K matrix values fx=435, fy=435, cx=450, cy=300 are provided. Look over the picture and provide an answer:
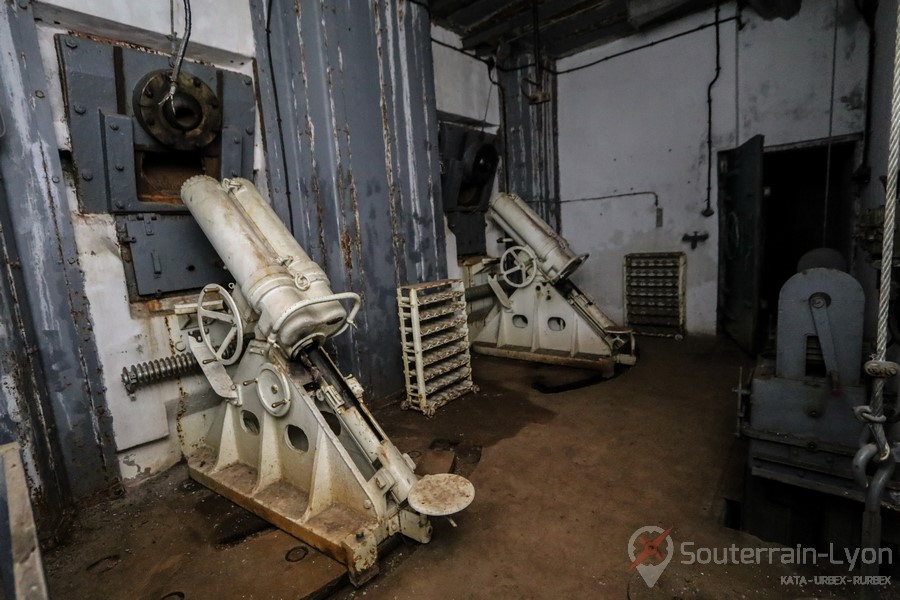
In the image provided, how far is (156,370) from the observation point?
245 centimetres

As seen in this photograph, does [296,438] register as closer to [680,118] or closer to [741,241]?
[741,241]

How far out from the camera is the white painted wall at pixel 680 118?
4012 millimetres

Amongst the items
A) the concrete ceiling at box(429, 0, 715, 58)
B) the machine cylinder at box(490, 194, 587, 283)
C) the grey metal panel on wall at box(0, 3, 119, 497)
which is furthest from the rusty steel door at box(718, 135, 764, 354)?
the grey metal panel on wall at box(0, 3, 119, 497)

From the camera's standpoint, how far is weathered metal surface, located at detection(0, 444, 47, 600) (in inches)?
32.2

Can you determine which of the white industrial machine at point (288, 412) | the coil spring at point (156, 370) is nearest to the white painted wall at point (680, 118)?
the white industrial machine at point (288, 412)

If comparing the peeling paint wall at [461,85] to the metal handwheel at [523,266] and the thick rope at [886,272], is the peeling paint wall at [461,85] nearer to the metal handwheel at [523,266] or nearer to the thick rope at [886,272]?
the metal handwheel at [523,266]

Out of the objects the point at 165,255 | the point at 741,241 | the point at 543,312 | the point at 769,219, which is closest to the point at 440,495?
the point at 165,255

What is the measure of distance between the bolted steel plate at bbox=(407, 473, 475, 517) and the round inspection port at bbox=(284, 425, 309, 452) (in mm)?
699

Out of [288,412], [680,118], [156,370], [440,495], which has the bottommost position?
[440,495]

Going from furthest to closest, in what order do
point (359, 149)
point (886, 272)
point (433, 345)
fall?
point (433, 345), point (359, 149), point (886, 272)

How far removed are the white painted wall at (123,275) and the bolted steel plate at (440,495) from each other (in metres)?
1.74

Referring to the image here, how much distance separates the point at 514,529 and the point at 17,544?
1.74m

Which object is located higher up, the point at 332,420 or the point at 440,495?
the point at 332,420

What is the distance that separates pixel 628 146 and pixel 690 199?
956 millimetres
